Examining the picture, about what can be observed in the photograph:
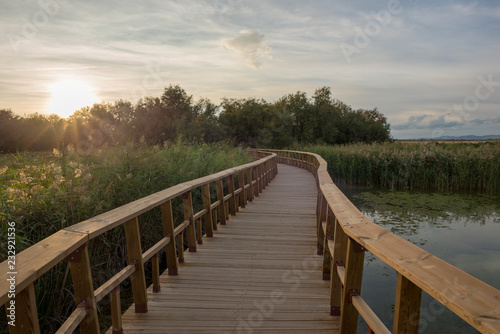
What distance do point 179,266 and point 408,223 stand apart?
8179 millimetres

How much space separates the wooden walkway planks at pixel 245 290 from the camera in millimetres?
2904

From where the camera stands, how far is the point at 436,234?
364 inches

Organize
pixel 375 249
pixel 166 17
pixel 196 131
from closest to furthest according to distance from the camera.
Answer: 1. pixel 375 249
2. pixel 166 17
3. pixel 196 131

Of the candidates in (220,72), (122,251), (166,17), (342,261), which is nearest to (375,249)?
(342,261)

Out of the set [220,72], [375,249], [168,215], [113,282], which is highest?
[220,72]

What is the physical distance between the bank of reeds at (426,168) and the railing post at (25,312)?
16.9m

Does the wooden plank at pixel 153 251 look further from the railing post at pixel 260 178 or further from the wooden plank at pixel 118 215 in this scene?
the railing post at pixel 260 178

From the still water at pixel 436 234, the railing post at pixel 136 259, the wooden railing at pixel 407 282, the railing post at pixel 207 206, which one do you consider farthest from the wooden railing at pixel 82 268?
the still water at pixel 436 234

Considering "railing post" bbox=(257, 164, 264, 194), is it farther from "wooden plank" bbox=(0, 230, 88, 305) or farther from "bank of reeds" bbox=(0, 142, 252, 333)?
"wooden plank" bbox=(0, 230, 88, 305)

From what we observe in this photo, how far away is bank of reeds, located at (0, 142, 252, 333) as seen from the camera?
364cm

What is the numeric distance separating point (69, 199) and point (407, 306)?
4.21 metres

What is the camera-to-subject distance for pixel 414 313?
5.16 ft

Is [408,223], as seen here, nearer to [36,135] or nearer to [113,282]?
[113,282]

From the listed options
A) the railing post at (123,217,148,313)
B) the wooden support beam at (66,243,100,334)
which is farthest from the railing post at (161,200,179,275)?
the wooden support beam at (66,243,100,334)
